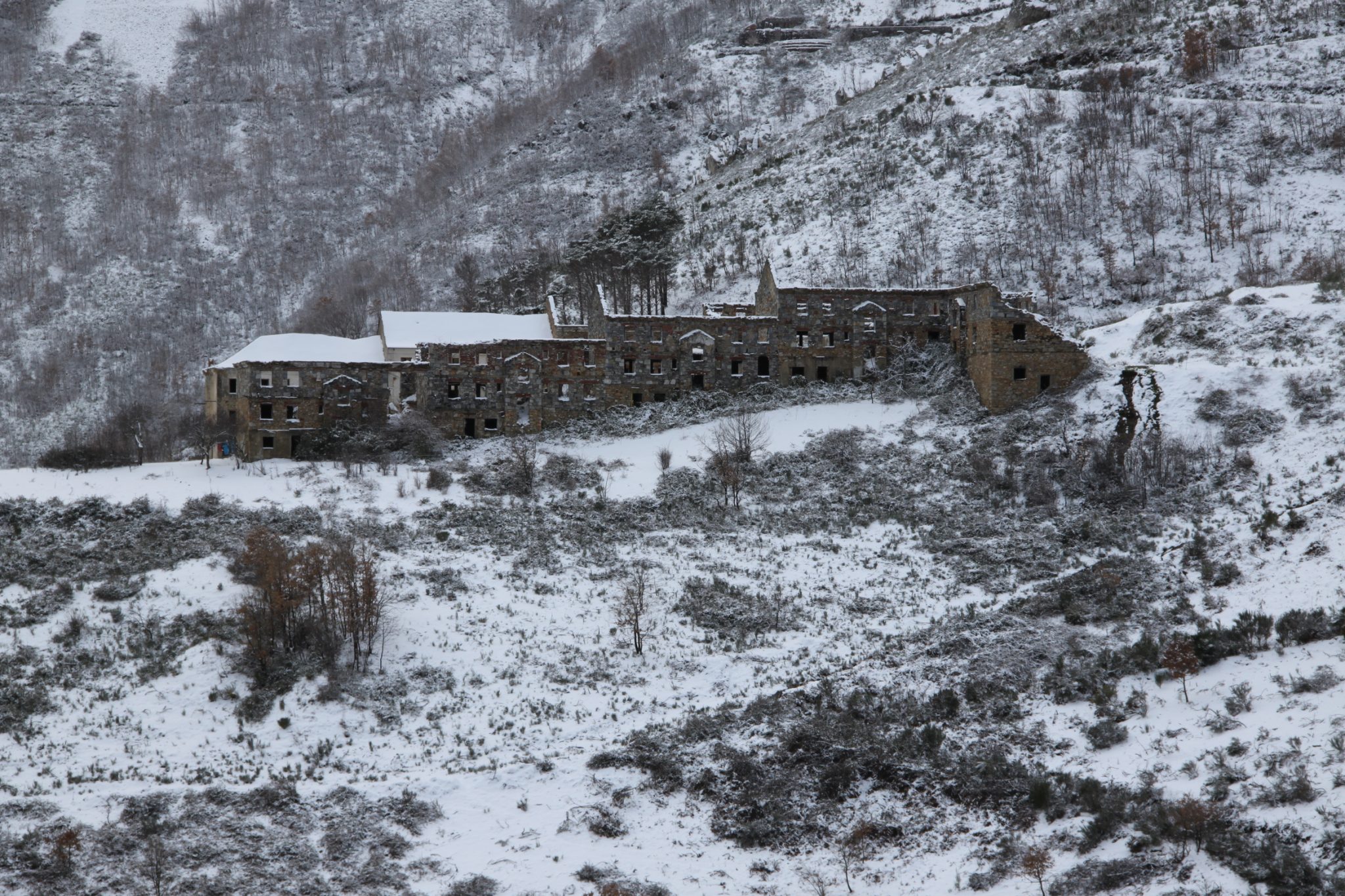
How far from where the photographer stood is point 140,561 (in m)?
40.9

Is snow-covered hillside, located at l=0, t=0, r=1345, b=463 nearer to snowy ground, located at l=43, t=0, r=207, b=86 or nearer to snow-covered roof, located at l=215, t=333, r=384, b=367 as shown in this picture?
snowy ground, located at l=43, t=0, r=207, b=86

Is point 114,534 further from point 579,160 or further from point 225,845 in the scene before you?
point 579,160

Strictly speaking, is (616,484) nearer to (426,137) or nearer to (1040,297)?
(1040,297)

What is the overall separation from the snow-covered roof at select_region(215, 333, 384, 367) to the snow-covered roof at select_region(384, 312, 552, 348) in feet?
4.10

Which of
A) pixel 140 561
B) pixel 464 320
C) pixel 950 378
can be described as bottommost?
pixel 140 561

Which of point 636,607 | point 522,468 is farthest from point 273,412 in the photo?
point 636,607

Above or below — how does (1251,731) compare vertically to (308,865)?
above

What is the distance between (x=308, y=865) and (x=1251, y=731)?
71.1ft

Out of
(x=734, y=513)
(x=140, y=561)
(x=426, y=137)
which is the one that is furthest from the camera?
(x=426, y=137)

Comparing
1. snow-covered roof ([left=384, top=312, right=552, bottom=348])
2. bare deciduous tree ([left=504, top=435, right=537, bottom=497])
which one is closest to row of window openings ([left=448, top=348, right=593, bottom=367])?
snow-covered roof ([left=384, top=312, right=552, bottom=348])

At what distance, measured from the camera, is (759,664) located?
112 ft

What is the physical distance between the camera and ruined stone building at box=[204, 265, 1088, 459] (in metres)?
52.7

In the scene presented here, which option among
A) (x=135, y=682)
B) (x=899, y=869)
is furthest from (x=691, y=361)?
(x=899, y=869)

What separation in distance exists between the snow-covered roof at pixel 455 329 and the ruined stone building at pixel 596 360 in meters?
0.09
